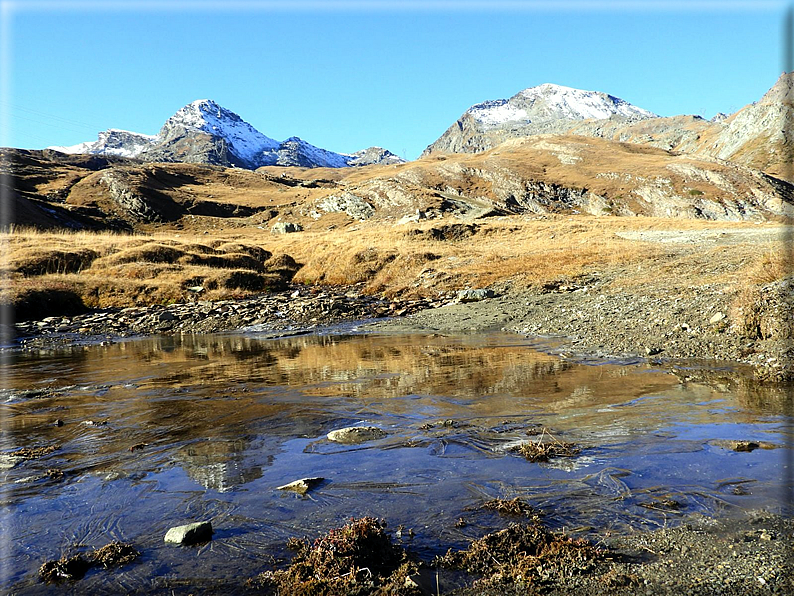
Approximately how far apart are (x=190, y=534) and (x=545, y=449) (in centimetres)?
491

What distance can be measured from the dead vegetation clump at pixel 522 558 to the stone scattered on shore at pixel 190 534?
8.38ft

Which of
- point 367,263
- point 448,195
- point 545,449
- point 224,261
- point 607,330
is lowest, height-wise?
point 545,449

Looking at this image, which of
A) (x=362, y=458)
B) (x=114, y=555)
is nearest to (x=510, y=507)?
(x=362, y=458)

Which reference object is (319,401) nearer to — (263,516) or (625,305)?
(263,516)

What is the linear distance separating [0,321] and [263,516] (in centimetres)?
2874

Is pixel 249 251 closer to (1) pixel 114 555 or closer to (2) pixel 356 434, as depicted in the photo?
(2) pixel 356 434

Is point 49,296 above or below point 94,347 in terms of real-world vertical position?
above

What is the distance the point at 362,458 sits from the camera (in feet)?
26.2

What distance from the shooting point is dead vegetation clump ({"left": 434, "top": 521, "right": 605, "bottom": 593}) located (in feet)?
15.5

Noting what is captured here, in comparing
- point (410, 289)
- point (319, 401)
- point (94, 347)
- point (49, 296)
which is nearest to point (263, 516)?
point (319, 401)

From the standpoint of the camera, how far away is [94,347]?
2295 cm

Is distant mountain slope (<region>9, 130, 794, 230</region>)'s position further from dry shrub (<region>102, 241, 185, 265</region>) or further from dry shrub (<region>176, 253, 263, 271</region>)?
dry shrub (<region>102, 241, 185, 265</region>)

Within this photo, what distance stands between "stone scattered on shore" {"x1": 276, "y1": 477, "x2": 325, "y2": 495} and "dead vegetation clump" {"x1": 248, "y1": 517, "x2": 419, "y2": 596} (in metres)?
1.39

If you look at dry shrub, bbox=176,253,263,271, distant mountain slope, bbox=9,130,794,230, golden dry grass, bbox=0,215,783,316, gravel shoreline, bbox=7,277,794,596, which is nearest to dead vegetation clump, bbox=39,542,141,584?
gravel shoreline, bbox=7,277,794,596
